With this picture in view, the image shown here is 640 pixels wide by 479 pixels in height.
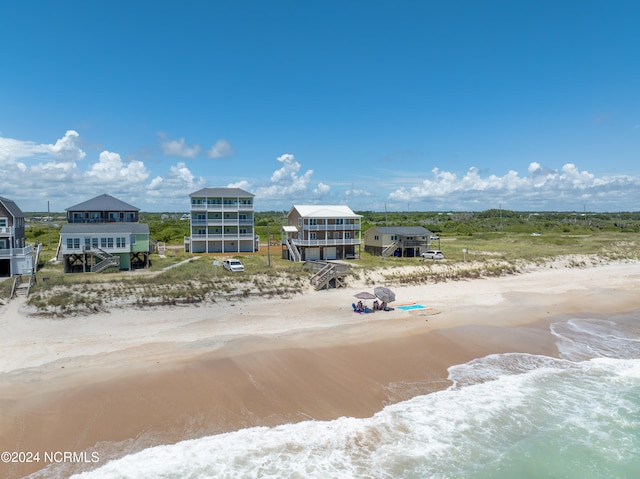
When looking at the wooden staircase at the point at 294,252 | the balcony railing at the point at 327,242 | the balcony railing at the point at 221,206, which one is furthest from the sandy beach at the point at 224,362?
the balcony railing at the point at 221,206

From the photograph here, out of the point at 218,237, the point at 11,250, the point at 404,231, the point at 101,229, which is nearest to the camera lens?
the point at 11,250

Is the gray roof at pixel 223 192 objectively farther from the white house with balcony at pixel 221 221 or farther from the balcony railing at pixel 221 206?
the balcony railing at pixel 221 206

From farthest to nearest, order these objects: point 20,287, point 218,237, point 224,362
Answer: point 218,237 → point 20,287 → point 224,362

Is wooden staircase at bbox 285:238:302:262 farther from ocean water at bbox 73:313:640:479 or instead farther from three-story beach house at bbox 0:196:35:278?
ocean water at bbox 73:313:640:479

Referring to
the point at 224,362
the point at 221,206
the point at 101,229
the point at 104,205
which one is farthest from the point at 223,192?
the point at 224,362

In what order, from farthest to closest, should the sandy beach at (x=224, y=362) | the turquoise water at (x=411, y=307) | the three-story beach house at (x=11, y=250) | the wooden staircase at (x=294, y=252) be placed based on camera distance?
the wooden staircase at (x=294, y=252)
the three-story beach house at (x=11, y=250)
the turquoise water at (x=411, y=307)
the sandy beach at (x=224, y=362)

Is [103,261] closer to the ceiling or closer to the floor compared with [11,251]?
closer to the floor

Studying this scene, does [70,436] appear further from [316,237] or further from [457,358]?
[316,237]

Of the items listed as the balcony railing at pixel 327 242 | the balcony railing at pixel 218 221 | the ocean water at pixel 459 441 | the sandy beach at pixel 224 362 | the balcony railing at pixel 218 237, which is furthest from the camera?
the balcony railing at pixel 218 221

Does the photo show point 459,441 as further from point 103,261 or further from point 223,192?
point 223,192
